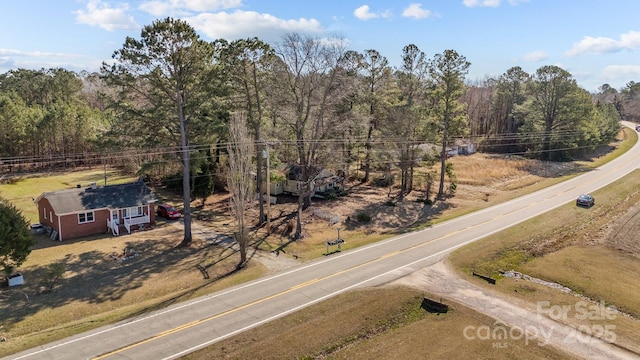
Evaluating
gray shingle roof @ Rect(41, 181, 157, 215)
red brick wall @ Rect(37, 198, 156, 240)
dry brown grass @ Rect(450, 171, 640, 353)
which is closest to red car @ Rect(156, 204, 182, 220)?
gray shingle roof @ Rect(41, 181, 157, 215)

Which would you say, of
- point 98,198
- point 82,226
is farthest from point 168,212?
point 82,226

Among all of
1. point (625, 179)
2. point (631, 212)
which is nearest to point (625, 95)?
point (625, 179)

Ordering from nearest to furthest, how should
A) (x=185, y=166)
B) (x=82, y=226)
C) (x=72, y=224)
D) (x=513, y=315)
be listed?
(x=513, y=315), (x=185, y=166), (x=72, y=224), (x=82, y=226)

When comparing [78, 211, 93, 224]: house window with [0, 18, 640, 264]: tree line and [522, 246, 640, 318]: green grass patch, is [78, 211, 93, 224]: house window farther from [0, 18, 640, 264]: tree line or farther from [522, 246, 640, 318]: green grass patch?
[522, 246, 640, 318]: green grass patch

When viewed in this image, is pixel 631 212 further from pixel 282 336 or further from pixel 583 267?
pixel 282 336

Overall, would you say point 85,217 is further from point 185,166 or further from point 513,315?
point 513,315
